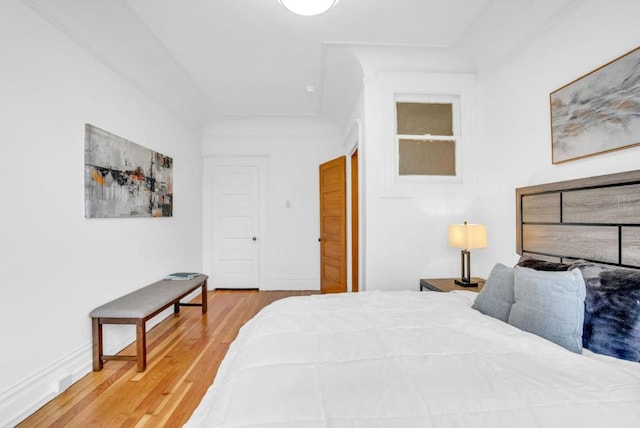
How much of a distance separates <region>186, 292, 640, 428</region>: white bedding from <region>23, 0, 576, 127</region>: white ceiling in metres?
2.15

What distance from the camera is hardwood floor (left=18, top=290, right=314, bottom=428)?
5.61 feet

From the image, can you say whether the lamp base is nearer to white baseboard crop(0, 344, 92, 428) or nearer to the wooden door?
the wooden door

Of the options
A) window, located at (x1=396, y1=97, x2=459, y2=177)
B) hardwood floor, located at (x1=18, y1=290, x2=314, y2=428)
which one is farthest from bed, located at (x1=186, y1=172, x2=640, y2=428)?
window, located at (x1=396, y1=97, x2=459, y2=177)

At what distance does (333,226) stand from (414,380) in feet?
10.5

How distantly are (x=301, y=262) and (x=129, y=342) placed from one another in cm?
252

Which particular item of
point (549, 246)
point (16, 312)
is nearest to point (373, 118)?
point (549, 246)

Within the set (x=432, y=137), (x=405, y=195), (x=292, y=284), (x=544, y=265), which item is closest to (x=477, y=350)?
(x=544, y=265)

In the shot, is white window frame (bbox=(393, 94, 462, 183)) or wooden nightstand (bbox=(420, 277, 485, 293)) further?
white window frame (bbox=(393, 94, 462, 183))

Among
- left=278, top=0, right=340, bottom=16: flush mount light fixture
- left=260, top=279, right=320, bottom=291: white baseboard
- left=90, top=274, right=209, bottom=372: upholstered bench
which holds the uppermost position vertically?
left=278, top=0, right=340, bottom=16: flush mount light fixture

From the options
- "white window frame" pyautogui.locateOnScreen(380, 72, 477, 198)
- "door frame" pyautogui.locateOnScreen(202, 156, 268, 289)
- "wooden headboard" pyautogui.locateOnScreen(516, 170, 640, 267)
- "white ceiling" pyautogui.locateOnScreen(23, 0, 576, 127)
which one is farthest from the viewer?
"door frame" pyautogui.locateOnScreen(202, 156, 268, 289)

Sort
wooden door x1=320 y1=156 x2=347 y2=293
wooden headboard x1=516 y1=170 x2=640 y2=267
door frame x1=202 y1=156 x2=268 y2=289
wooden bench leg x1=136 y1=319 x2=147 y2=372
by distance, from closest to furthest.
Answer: wooden headboard x1=516 y1=170 x2=640 y2=267 < wooden bench leg x1=136 y1=319 x2=147 y2=372 < wooden door x1=320 y1=156 x2=347 y2=293 < door frame x1=202 y1=156 x2=268 y2=289

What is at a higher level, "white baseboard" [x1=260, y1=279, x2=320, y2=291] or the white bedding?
the white bedding

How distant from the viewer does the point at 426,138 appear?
292cm

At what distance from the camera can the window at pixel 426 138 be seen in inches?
114
